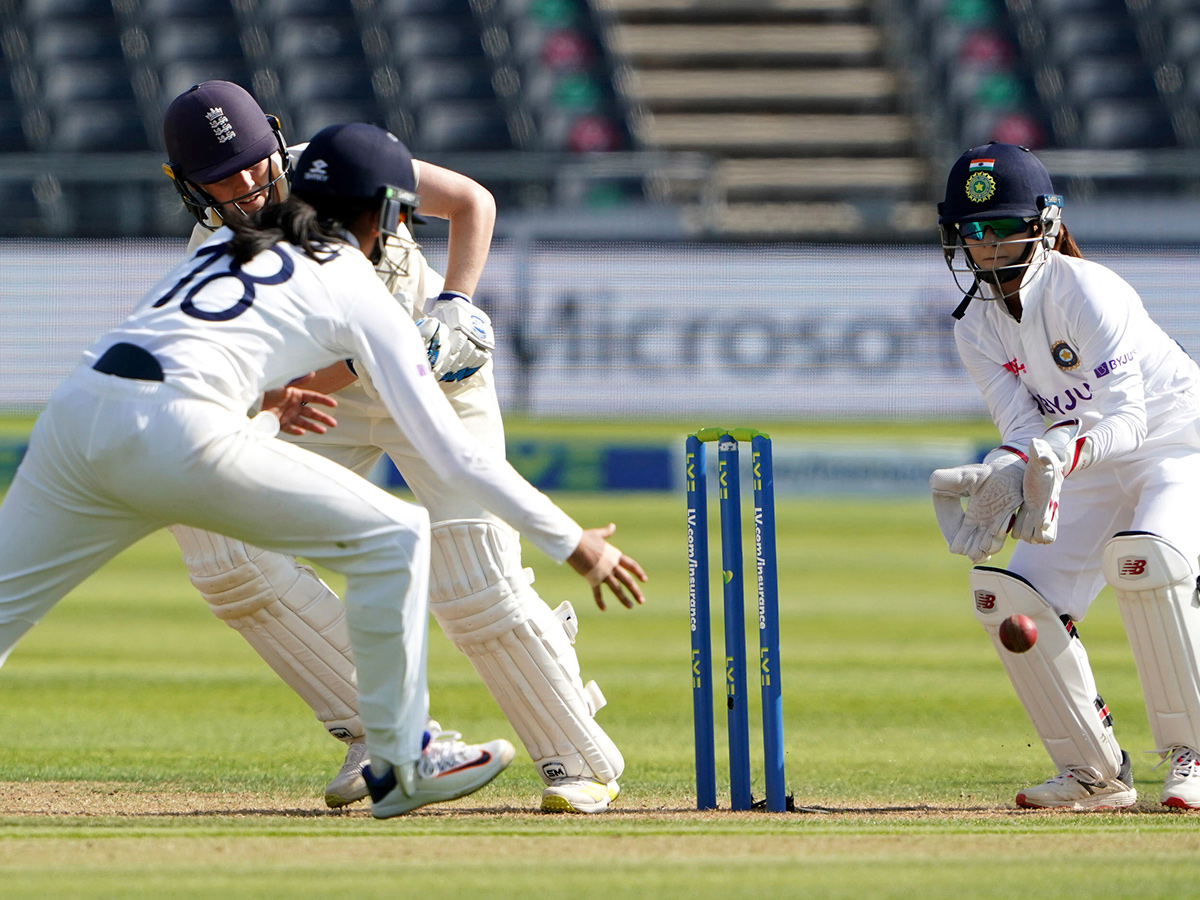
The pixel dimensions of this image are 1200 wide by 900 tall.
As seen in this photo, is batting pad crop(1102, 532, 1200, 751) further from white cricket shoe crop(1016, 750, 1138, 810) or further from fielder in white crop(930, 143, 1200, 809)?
white cricket shoe crop(1016, 750, 1138, 810)

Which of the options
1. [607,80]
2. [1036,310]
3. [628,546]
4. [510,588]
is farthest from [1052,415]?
[607,80]

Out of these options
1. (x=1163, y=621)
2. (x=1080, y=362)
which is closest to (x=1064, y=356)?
(x=1080, y=362)

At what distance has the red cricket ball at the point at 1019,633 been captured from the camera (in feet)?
13.0

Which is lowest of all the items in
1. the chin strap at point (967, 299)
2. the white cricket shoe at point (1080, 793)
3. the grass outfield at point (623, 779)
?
the white cricket shoe at point (1080, 793)

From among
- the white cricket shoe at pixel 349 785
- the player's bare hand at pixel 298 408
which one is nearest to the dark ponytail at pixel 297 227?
the player's bare hand at pixel 298 408

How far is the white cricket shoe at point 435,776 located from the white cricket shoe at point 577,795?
52 centimetres

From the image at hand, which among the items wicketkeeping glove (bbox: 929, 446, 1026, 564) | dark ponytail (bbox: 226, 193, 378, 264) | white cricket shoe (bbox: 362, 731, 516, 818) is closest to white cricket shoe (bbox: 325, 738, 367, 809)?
white cricket shoe (bbox: 362, 731, 516, 818)

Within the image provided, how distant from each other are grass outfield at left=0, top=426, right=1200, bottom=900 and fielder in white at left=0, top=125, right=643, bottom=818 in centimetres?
40

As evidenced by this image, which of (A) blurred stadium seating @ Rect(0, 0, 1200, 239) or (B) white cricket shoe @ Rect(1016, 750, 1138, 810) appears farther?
(A) blurred stadium seating @ Rect(0, 0, 1200, 239)

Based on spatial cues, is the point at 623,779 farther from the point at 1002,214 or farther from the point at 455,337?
the point at 1002,214

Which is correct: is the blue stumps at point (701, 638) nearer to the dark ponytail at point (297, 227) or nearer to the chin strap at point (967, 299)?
the chin strap at point (967, 299)

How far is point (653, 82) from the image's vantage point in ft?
66.3

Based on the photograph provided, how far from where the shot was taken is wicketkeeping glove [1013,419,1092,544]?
12.8 ft

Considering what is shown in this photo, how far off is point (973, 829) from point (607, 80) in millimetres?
16413
